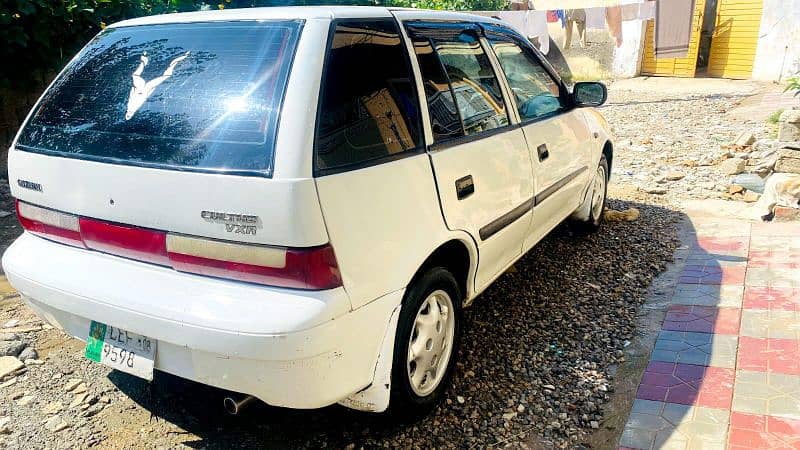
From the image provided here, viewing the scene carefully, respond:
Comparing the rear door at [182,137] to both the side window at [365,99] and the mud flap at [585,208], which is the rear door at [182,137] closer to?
the side window at [365,99]

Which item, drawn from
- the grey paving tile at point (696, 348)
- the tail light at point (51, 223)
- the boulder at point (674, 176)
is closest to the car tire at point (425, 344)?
the grey paving tile at point (696, 348)

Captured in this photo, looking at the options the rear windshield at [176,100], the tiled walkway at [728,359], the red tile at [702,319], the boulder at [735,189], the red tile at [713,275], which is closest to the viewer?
the rear windshield at [176,100]

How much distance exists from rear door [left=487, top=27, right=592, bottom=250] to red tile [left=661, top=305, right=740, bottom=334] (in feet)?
3.07

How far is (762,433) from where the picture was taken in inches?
96.5

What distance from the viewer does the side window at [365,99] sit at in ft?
6.65

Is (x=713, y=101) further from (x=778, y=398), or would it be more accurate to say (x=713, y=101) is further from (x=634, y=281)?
(x=778, y=398)

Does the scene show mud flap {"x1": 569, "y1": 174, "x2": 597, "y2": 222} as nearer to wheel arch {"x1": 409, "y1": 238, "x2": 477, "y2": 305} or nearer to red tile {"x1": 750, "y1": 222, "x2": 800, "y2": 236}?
red tile {"x1": 750, "y1": 222, "x2": 800, "y2": 236}

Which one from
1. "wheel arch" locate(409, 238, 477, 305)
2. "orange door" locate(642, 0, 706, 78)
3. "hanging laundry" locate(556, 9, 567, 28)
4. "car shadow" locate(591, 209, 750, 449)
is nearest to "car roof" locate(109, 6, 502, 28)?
"wheel arch" locate(409, 238, 477, 305)

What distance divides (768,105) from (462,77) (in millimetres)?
9818

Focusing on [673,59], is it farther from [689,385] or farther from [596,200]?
[689,385]

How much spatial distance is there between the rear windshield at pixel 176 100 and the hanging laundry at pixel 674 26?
12868 mm

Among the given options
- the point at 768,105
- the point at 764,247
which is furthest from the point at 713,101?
the point at 764,247

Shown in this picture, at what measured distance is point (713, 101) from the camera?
11406mm

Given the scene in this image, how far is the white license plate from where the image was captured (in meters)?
2.10
